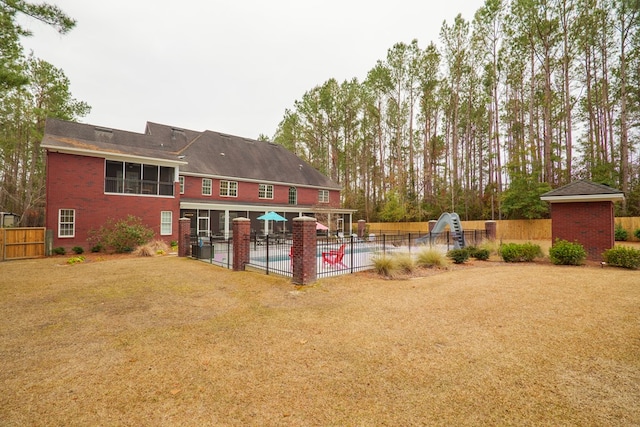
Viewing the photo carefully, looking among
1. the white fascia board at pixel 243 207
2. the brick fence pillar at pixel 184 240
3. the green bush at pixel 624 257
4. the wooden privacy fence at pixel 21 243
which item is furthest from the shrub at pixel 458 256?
the wooden privacy fence at pixel 21 243

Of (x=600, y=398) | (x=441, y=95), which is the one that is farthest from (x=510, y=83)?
(x=600, y=398)

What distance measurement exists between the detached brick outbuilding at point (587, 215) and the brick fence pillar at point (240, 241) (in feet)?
44.3

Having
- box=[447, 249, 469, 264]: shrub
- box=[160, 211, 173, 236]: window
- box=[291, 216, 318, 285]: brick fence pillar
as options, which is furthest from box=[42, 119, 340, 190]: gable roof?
box=[447, 249, 469, 264]: shrub

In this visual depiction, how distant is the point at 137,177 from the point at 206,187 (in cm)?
542

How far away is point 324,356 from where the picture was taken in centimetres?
420

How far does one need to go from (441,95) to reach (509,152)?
10637 mm

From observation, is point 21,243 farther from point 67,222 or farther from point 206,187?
point 206,187

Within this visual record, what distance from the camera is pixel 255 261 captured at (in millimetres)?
12664

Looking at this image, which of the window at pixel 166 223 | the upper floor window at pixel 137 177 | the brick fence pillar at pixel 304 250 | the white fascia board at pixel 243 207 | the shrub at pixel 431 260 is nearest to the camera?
the brick fence pillar at pixel 304 250

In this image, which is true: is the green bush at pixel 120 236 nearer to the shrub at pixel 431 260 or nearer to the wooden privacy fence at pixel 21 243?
the wooden privacy fence at pixel 21 243

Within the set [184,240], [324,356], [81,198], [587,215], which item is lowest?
[324,356]

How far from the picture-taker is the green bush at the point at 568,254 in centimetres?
1129

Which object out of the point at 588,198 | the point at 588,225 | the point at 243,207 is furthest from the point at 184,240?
the point at 588,225

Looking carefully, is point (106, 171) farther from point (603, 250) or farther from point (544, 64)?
point (544, 64)
